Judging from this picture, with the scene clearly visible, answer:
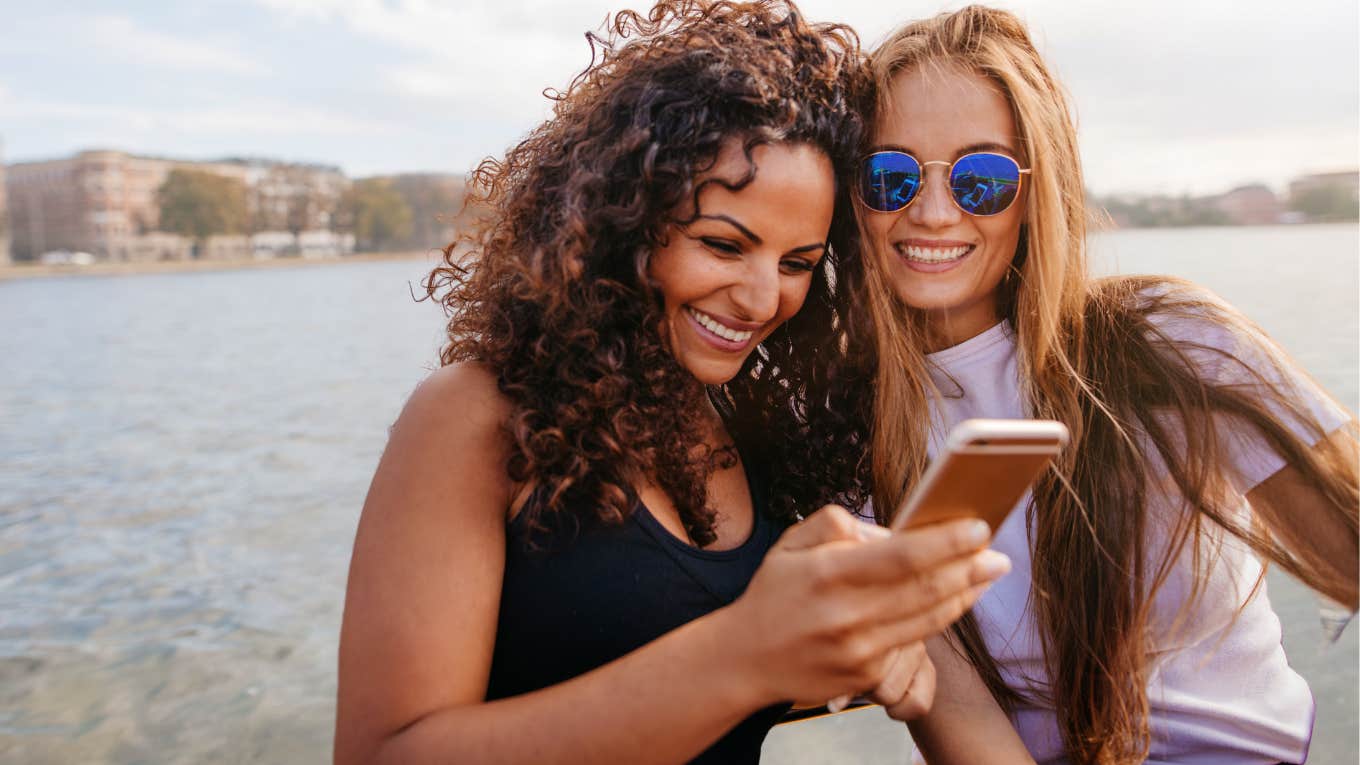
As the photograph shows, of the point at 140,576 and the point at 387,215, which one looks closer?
the point at 140,576

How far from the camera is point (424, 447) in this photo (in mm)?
1945

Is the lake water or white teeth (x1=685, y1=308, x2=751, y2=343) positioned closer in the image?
white teeth (x1=685, y1=308, x2=751, y2=343)

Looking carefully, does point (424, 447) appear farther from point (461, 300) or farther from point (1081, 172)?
point (1081, 172)

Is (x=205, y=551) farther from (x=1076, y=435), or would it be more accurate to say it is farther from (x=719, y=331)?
(x=1076, y=435)

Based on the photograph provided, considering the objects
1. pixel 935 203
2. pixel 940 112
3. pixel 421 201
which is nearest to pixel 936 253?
pixel 935 203

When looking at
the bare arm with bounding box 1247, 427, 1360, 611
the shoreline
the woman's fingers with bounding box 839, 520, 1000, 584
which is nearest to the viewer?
the woman's fingers with bounding box 839, 520, 1000, 584

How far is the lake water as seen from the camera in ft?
21.4

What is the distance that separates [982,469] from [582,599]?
1.00 metres

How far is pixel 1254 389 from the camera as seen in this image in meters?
2.63

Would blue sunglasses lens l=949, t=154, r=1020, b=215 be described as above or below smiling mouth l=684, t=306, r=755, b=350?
above

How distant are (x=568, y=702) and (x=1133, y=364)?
1961 mm

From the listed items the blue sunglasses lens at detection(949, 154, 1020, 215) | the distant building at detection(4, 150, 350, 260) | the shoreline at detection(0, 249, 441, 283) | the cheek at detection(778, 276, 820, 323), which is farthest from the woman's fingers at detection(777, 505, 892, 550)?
the distant building at detection(4, 150, 350, 260)

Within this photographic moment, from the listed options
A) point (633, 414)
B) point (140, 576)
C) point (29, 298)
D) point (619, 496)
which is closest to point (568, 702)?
point (619, 496)

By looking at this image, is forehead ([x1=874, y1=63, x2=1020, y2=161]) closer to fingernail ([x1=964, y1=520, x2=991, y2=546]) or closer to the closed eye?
the closed eye
